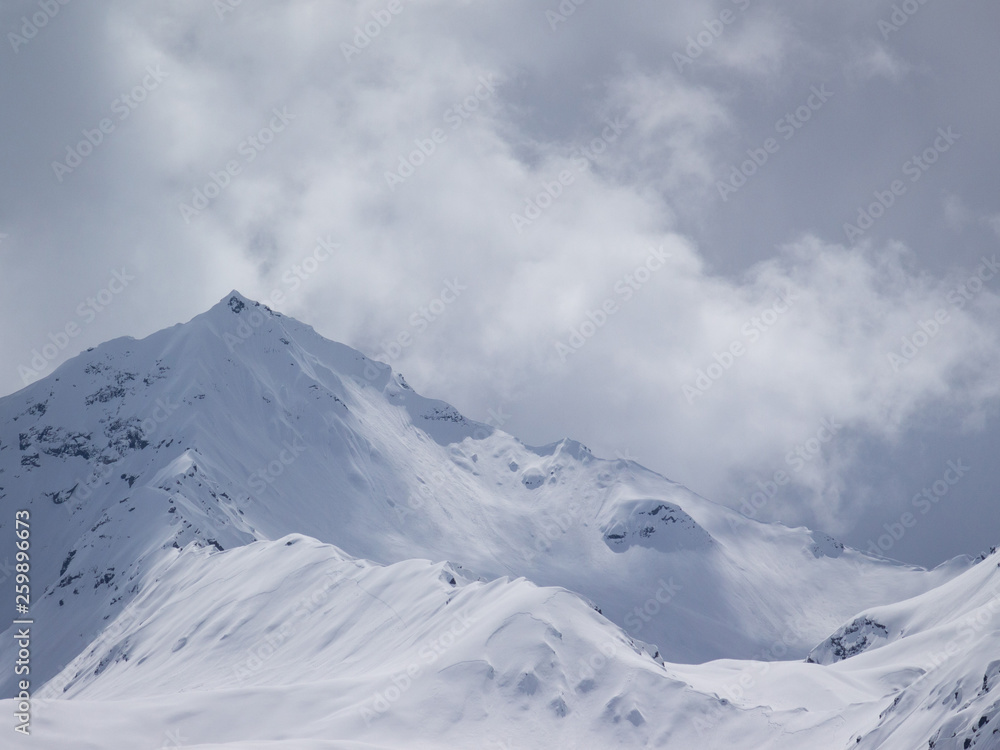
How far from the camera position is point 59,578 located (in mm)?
167125

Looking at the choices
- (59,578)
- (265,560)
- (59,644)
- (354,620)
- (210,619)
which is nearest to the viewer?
(354,620)

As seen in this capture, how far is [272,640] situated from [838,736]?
57657 mm

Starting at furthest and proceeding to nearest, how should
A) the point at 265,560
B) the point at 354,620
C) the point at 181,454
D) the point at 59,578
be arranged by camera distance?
1. the point at 181,454
2. the point at 59,578
3. the point at 265,560
4. the point at 354,620

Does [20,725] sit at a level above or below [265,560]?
below

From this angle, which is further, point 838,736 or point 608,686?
point 608,686

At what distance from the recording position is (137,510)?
168750 millimetres

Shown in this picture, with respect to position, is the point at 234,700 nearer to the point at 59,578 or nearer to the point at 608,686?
the point at 608,686

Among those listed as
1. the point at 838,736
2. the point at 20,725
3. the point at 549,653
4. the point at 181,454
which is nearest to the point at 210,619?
the point at 549,653

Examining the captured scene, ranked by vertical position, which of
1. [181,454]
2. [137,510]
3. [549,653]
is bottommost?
[549,653]

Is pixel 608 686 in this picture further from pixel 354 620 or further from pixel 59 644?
pixel 59 644

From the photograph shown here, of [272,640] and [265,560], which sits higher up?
[265,560]

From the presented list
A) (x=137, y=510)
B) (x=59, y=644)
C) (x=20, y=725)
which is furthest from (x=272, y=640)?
(x=137, y=510)

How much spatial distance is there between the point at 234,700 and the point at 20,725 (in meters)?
19.4

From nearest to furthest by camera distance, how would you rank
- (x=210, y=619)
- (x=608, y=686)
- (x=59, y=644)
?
1. (x=608, y=686)
2. (x=210, y=619)
3. (x=59, y=644)
